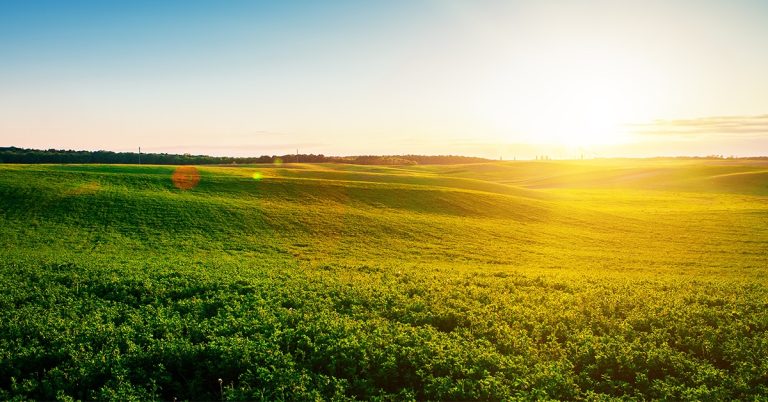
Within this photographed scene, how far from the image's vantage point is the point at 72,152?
6383 inches

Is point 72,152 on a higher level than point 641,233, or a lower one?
higher

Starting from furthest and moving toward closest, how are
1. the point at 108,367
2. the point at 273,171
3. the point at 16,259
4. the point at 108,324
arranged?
the point at 273,171 < the point at 16,259 < the point at 108,324 < the point at 108,367

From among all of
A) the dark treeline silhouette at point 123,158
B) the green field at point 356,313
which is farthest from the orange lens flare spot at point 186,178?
the dark treeline silhouette at point 123,158

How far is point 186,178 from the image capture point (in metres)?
62.6

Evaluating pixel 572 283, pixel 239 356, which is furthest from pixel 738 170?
pixel 239 356

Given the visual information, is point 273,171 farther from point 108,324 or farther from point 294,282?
point 108,324

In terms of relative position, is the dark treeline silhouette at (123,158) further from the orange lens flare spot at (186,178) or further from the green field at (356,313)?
the green field at (356,313)

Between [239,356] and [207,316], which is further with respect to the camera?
[207,316]

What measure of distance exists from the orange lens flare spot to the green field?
13893mm

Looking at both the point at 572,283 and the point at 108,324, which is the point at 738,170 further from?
the point at 108,324

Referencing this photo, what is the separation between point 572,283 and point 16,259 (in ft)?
94.5

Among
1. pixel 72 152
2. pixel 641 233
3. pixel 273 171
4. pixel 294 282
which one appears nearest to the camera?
pixel 294 282

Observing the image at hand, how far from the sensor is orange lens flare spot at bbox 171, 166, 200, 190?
5705 cm

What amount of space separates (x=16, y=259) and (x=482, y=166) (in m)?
154
